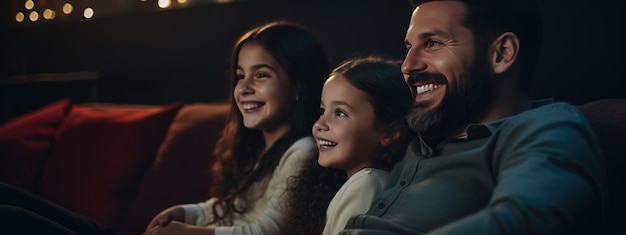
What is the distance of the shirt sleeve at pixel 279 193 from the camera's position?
1.61 meters

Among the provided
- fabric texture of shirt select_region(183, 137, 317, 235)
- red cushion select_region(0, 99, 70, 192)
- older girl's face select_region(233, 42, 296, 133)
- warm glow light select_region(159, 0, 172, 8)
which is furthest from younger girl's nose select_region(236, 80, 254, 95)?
warm glow light select_region(159, 0, 172, 8)

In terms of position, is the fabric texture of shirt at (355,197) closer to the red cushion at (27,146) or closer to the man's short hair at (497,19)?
the man's short hair at (497,19)

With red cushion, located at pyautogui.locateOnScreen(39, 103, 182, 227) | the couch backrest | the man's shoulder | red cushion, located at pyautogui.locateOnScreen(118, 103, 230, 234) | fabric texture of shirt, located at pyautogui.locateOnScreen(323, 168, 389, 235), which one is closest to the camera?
the man's shoulder

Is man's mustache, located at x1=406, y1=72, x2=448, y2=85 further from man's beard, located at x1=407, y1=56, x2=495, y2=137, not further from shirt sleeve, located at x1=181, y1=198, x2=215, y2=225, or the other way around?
shirt sleeve, located at x1=181, y1=198, x2=215, y2=225

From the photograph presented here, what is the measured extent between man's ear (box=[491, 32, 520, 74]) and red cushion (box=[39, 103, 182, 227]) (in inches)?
53.9

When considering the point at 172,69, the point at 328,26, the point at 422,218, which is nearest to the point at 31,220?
the point at 422,218

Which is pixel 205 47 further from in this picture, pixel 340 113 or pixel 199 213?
pixel 340 113

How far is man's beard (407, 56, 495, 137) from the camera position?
1.20m

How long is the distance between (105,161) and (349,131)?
109cm

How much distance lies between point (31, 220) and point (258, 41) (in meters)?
0.65

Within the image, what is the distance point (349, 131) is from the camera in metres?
1.47

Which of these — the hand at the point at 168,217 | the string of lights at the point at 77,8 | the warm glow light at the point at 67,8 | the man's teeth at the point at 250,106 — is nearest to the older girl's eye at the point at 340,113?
the man's teeth at the point at 250,106

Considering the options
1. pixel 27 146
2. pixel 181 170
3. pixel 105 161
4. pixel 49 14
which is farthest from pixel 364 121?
pixel 49 14

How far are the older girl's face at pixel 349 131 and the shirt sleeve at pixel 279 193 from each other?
0.15m
